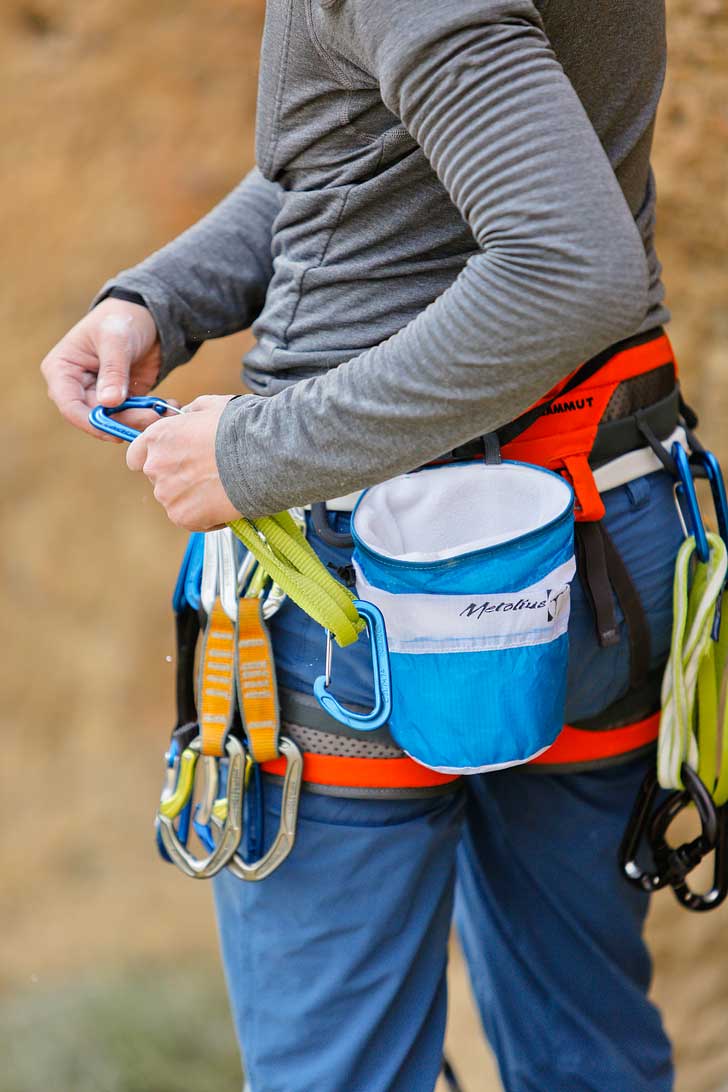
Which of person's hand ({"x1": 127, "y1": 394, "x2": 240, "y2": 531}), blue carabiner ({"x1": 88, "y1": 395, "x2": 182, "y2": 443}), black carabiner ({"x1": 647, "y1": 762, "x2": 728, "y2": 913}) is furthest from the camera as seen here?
black carabiner ({"x1": 647, "y1": 762, "x2": 728, "y2": 913})

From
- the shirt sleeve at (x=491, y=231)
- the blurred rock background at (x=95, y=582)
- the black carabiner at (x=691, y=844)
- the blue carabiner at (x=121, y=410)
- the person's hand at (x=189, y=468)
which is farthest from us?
the blurred rock background at (x=95, y=582)

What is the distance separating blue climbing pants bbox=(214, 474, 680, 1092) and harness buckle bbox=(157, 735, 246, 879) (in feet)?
0.10

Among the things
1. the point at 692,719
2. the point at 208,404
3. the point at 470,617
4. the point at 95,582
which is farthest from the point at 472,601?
the point at 95,582

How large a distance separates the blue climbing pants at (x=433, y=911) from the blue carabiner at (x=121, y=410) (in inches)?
6.6

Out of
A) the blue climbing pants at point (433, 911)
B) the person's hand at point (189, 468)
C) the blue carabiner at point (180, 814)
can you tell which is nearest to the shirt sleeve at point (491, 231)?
the person's hand at point (189, 468)

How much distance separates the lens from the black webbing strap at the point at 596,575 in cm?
99

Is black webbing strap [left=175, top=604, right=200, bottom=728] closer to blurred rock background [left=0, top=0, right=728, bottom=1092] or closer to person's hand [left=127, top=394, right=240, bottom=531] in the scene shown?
person's hand [left=127, top=394, right=240, bottom=531]

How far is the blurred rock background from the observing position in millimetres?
2582

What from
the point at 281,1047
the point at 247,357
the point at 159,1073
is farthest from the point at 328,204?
the point at 159,1073

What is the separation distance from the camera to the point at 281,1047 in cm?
98

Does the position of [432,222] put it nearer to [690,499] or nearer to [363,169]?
[363,169]

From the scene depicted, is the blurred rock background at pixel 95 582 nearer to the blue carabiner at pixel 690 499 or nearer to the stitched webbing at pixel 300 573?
the blue carabiner at pixel 690 499

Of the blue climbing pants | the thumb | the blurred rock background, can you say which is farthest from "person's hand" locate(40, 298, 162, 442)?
the blurred rock background

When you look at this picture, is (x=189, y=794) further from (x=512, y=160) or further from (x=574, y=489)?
(x=512, y=160)
